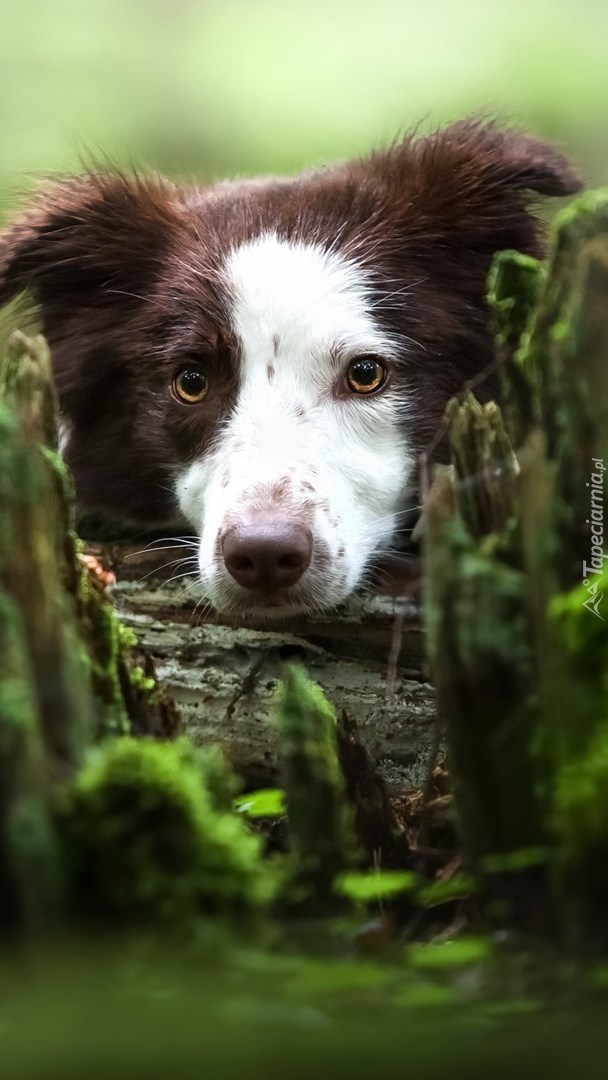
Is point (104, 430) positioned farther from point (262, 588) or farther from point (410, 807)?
point (410, 807)

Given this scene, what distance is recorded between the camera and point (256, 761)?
3.42 m

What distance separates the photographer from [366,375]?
13.6 ft

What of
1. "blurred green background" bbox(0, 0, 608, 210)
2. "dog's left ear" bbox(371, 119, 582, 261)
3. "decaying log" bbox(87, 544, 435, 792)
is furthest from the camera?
"blurred green background" bbox(0, 0, 608, 210)

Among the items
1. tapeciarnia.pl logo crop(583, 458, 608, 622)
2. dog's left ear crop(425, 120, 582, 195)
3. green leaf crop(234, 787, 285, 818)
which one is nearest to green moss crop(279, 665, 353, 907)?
tapeciarnia.pl logo crop(583, 458, 608, 622)

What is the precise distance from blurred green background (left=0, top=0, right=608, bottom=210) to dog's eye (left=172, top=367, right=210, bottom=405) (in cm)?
736

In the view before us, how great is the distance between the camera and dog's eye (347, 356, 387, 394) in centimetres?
411

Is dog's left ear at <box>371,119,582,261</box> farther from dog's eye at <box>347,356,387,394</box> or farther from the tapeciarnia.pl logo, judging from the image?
the tapeciarnia.pl logo

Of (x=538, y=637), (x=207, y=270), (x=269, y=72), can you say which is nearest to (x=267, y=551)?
(x=207, y=270)

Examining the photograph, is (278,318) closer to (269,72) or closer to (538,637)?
(538,637)

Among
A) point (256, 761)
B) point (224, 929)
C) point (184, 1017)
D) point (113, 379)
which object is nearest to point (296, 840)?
point (224, 929)

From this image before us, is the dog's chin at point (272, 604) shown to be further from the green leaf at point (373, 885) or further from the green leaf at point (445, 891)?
the green leaf at point (445, 891)

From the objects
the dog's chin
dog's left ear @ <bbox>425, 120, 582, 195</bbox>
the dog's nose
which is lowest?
the dog's chin

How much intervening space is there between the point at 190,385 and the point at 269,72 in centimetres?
956

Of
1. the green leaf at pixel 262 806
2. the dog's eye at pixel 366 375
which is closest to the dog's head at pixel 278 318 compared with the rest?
the dog's eye at pixel 366 375
